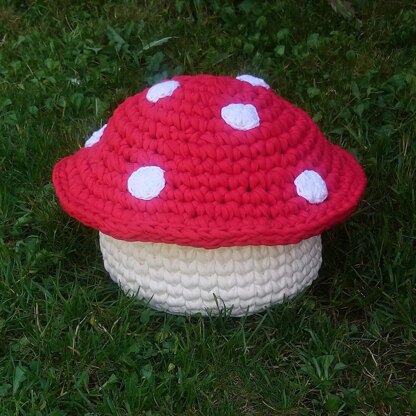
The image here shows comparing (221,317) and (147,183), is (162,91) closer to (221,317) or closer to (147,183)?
(147,183)

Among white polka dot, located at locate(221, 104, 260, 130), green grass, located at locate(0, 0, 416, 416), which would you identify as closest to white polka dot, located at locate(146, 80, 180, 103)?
white polka dot, located at locate(221, 104, 260, 130)

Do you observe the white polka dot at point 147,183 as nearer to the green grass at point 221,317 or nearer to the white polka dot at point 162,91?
the white polka dot at point 162,91

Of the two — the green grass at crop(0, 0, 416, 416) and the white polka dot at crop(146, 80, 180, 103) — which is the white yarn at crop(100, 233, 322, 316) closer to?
the green grass at crop(0, 0, 416, 416)

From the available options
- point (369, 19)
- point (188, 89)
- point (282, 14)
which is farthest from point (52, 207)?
point (369, 19)

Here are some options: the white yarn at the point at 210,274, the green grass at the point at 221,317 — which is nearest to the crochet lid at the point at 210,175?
the white yarn at the point at 210,274

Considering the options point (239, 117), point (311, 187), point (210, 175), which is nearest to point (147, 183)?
point (210, 175)

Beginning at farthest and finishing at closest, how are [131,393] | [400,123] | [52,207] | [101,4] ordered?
[101,4] → [400,123] → [52,207] → [131,393]

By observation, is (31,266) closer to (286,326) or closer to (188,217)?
(188,217)
